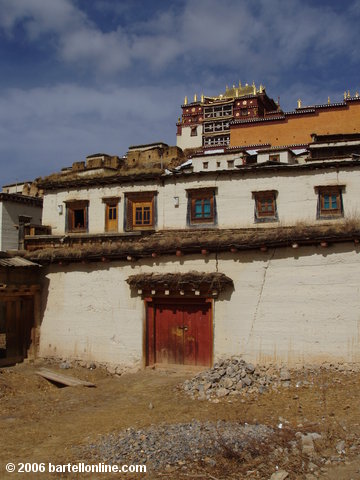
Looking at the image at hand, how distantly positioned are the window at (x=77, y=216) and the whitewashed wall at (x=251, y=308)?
6.28m

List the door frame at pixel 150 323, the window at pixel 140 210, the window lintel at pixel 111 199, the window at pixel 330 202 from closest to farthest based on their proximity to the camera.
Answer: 1. the door frame at pixel 150 323
2. the window at pixel 330 202
3. the window at pixel 140 210
4. the window lintel at pixel 111 199

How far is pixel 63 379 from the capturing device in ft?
46.3

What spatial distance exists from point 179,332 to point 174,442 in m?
6.22

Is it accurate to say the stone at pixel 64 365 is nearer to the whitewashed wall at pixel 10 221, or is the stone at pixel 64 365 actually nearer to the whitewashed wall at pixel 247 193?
the whitewashed wall at pixel 247 193

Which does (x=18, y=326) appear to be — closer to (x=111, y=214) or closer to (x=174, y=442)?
(x=111, y=214)

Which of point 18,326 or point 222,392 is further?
point 18,326

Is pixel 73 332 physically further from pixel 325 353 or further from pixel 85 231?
pixel 325 353

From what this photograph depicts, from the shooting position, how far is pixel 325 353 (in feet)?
41.6

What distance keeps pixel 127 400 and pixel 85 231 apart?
11790 mm

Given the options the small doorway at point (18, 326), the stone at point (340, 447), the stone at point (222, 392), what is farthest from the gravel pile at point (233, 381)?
the small doorway at point (18, 326)

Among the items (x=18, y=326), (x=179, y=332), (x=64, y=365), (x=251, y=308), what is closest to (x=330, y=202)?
(x=251, y=308)

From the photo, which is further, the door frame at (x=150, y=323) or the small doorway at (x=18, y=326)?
the small doorway at (x=18, y=326)

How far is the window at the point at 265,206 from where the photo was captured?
19.6m

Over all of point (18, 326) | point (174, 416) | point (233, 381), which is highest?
point (18, 326)
